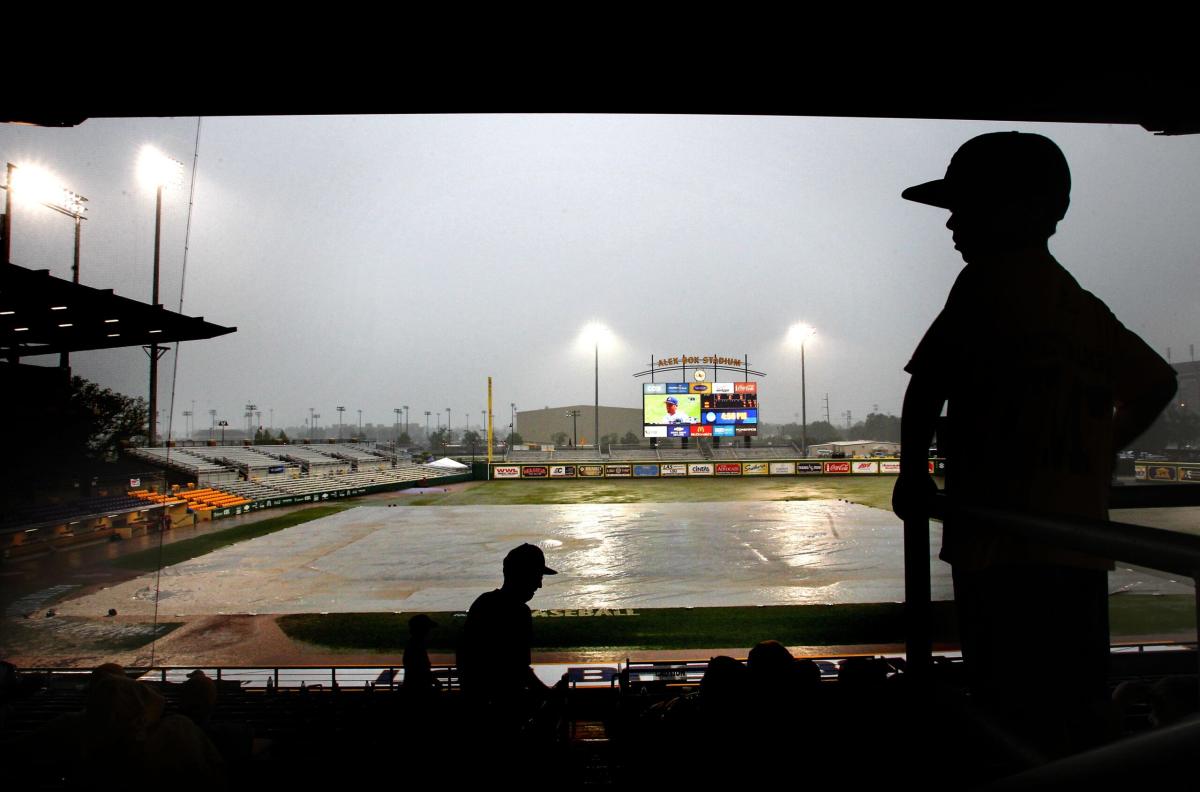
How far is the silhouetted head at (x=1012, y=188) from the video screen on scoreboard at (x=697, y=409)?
45.8 m

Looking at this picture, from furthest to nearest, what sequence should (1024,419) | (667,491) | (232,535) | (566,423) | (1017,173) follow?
(566,423)
(667,491)
(232,535)
(1017,173)
(1024,419)

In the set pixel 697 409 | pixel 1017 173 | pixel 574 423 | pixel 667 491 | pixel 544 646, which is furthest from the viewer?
pixel 574 423

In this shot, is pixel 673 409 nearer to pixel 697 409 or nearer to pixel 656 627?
pixel 697 409

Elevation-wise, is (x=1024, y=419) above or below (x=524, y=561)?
above

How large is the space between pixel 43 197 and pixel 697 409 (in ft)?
147

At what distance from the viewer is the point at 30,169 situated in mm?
4781

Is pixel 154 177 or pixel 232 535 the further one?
pixel 232 535

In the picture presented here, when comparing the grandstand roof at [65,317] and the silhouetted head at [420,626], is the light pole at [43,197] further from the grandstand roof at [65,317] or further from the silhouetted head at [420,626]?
the silhouetted head at [420,626]

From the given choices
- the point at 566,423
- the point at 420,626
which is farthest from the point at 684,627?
the point at 566,423

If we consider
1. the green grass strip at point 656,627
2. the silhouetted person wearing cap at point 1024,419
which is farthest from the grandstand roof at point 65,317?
the green grass strip at point 656,627

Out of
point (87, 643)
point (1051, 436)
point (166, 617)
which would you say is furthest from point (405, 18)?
point (166, 617)

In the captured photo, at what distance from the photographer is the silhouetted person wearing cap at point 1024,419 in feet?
4.64

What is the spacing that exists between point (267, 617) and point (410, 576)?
429cm

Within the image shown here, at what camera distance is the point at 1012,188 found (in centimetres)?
171
